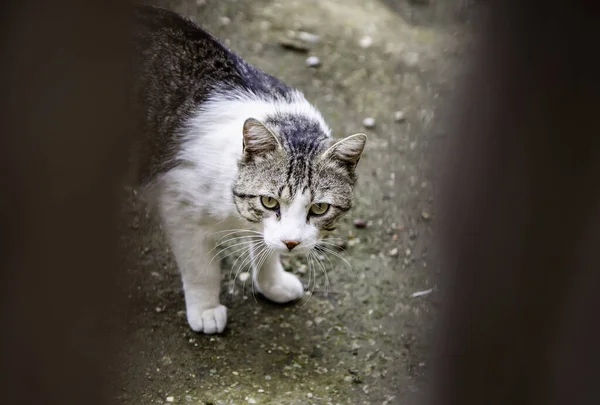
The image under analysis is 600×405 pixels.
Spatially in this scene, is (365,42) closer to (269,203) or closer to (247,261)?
(247,261)

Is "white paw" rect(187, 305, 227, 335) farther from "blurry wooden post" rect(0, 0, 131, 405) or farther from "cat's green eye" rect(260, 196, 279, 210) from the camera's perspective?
"blurry wooden post" rect(0, 0, 131, 405)

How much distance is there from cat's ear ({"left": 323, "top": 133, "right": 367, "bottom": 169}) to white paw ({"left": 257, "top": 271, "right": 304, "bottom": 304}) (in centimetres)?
81

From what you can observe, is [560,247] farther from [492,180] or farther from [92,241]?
[92,241]

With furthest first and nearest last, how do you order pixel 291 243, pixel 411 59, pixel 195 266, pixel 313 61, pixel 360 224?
1. pixel 411 59
2. pixel 313 61
3. pixel 360 224
4. pixel 195 266
5. pixel 291 243

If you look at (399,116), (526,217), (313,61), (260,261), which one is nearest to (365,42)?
(313,61)

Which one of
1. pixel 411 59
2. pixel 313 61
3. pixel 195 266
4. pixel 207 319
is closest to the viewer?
pixel 195 266

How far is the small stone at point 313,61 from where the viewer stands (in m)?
4.26

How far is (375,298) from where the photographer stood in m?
3.10

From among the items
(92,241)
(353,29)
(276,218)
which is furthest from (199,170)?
(353,29)

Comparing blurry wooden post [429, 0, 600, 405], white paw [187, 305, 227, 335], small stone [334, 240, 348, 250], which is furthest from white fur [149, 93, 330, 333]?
blurry wooden post [429, 0, 600, 405]

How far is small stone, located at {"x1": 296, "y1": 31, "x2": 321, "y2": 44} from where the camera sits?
14.6 feet

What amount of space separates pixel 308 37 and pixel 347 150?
2356 mm

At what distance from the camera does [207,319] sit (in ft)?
9.03

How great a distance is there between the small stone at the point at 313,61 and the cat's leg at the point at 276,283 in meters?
1.74
